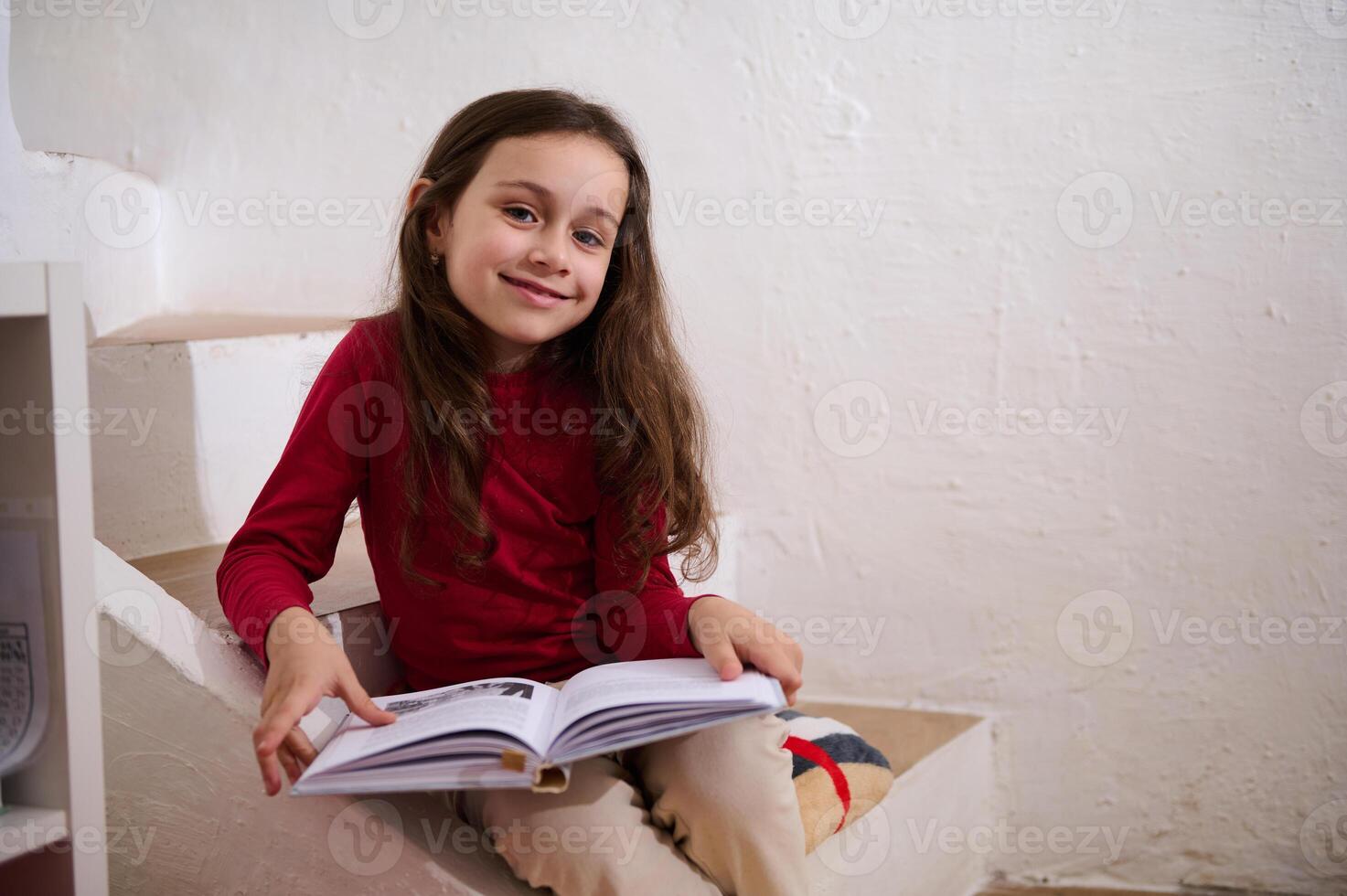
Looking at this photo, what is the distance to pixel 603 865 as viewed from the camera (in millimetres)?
883

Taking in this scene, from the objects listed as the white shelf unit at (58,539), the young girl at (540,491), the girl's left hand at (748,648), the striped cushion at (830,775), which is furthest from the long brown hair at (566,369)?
the white shelf unit at (58,539)

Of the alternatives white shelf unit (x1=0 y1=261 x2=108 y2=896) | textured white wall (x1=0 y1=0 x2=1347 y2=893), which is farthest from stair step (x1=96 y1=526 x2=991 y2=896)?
textured white wall (x1=0 y1=0 x2=1347 y2=893)

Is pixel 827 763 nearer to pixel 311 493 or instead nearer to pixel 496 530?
pixel 496 530

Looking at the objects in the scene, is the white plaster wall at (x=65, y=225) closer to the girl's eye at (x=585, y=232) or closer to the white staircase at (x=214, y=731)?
the white staircase at (x=214, y=731)

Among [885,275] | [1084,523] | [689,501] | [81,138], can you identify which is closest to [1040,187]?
[885,275]

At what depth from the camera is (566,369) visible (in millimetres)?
1110

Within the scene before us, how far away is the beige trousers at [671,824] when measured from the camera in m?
0.89

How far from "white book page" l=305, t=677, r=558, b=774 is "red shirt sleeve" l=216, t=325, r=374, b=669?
0.14 m

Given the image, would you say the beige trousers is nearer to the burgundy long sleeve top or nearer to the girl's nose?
the burgundy long sleeve top

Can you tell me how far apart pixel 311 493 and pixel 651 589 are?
0.31 meters

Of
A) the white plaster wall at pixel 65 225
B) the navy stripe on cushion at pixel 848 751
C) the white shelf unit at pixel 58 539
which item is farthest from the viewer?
the white plaster wall at pixel 65 225

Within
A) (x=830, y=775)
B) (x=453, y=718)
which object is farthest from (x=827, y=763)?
(x=453, y=718)

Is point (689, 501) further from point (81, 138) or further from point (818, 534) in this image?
point (81, 138)

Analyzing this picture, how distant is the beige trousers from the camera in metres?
0.89
